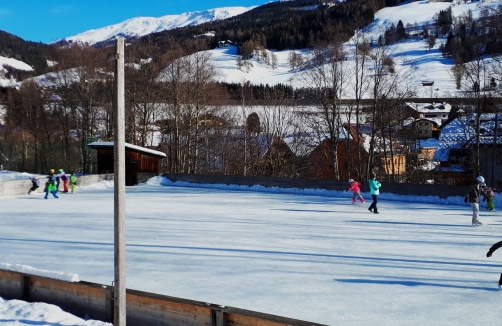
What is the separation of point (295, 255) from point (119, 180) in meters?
5.47

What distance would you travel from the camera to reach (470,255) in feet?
31.7

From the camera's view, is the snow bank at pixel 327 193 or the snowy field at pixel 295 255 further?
the snow bank at pixel 327 193

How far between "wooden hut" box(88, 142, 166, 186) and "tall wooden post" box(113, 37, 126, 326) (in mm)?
24603

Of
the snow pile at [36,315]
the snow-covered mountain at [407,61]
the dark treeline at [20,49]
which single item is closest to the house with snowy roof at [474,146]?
the snow pile at [36,315]

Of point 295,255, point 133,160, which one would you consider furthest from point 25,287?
point 133,160

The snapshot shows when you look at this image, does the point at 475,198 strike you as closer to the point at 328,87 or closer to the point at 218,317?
the point at 218,317

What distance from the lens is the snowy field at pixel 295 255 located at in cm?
655

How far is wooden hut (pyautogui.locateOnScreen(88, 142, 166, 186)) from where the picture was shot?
29484mm

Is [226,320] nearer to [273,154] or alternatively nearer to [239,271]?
[239,271]

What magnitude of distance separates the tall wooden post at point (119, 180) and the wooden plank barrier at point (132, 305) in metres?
0.79

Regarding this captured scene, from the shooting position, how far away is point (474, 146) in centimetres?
3177

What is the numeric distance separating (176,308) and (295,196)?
1706 centimetres

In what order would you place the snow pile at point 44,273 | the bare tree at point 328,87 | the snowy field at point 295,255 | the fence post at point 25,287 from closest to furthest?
the snowy field at point 295,255, the snow pile at point 44,273, the fence post at point 25,287, the bare tree at point 328,87

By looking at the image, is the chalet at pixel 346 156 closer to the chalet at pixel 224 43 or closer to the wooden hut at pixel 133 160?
the wooden hut at pixel 133 160
